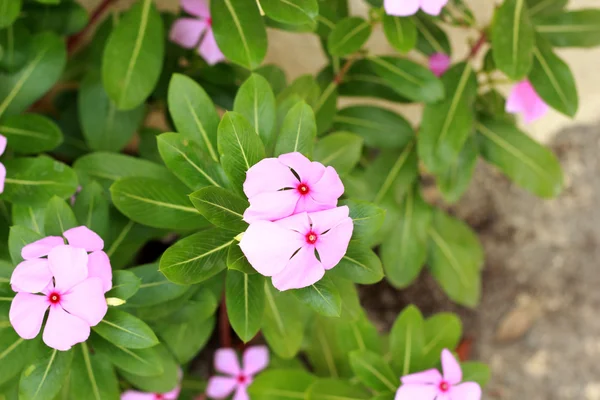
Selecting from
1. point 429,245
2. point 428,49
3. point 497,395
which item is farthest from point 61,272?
point 497,395

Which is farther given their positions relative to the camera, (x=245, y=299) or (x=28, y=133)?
(x=28, y=133)

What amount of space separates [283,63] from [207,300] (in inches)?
33.4

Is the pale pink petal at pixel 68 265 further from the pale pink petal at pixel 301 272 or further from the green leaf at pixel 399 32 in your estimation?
the green leaf at pixel 399 32

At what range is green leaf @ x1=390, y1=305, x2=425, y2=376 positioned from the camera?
1.11 metres

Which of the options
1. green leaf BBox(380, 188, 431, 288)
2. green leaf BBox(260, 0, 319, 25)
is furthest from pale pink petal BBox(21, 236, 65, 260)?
green leaf BBox(380, 188, 431, 288)

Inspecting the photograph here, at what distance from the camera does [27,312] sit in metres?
0.79

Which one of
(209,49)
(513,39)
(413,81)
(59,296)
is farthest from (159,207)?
(513,39)

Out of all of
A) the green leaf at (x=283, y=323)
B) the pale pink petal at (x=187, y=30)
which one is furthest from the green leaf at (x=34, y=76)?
the green leaf at (x=283, y=323)

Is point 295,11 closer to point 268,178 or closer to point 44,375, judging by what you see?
point 268,178

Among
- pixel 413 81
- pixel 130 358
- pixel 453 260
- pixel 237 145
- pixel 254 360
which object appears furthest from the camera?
pixel 453 260

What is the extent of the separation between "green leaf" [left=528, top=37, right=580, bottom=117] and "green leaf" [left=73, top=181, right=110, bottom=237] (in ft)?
2.54

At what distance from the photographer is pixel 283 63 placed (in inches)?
65.4

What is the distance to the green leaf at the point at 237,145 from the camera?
806mm

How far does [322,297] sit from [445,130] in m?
0.50
